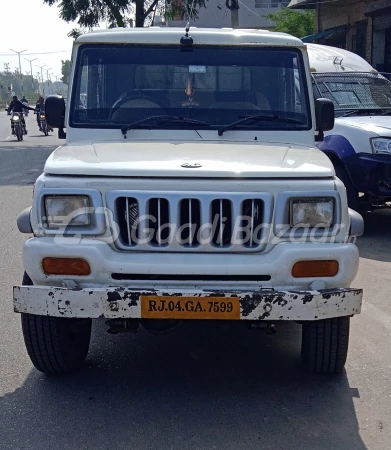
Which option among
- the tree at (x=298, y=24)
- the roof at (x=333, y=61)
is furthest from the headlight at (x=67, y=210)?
the tree at (x=298, y=24)

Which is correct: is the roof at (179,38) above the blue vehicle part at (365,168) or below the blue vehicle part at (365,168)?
above

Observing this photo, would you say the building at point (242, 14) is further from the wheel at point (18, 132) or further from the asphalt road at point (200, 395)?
the asphalt road at point (200, 395)

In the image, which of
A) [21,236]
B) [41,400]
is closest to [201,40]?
[41,400]

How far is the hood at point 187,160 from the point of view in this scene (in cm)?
389

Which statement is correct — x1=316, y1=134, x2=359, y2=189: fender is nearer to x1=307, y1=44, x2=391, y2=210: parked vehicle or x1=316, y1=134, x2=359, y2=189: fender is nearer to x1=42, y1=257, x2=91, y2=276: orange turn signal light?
x1=307, y1=44, x2=391, y2=210: parked vehicle

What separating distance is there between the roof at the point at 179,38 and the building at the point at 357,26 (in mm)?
17205

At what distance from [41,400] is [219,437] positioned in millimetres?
→ 1056

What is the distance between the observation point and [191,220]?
3854 millimetres

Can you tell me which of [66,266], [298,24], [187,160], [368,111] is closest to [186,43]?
[187,160]

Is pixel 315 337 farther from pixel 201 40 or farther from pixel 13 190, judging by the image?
pixel 13 190

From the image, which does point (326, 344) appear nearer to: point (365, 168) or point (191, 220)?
point (191, 220)

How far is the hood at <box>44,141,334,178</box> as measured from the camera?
389cm

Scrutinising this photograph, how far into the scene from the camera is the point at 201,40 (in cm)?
A: 524

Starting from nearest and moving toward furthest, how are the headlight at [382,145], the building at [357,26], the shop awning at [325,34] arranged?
the headlight at [382,145], the building at [357,26], the shop awning at [325,34]
